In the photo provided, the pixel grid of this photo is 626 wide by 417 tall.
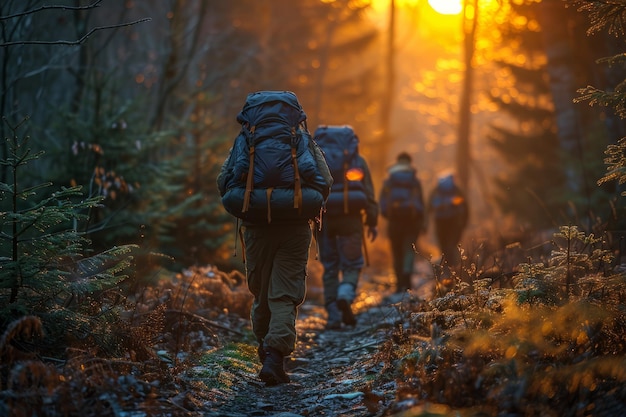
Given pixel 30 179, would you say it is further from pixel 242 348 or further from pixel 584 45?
pixel 584 45

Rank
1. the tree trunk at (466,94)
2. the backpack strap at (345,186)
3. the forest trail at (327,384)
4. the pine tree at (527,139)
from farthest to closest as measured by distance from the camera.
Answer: the tree trunk at (466,94), the pine tree at (527,139), the backpack strap at (345,186), the forest trail at (327,384)

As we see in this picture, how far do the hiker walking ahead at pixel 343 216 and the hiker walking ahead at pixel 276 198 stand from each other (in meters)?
2.69

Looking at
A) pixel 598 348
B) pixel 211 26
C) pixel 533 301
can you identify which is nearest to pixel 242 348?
pixel 533 301

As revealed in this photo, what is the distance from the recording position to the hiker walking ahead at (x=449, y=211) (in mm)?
12719

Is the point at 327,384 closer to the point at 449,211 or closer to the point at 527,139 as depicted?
the point at 449,211

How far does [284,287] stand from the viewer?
5.64 metres

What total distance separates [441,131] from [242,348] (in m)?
53.1

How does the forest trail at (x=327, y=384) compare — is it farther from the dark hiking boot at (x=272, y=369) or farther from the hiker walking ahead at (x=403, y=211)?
the hiker walking ahead at (x=403, y=211)

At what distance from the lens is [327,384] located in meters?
5.49

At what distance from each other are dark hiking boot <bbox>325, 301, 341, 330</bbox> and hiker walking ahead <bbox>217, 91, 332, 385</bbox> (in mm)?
2782

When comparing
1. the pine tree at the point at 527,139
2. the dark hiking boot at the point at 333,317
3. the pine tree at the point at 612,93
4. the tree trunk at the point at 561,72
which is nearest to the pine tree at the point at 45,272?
the pine tree at the point at 612,93

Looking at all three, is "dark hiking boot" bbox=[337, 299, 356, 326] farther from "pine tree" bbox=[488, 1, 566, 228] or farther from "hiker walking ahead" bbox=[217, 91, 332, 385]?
"pine tree" bbox=[488, 1, 566, 228]

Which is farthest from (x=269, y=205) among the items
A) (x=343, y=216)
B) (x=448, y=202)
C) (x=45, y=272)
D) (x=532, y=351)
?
(x=448, y=202)

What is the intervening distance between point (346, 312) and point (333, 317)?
0.18 meters
